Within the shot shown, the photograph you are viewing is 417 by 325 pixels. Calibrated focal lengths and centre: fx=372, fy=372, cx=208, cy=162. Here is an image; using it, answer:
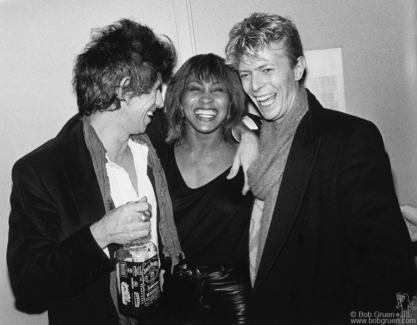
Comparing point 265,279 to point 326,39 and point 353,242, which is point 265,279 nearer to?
point 353,242

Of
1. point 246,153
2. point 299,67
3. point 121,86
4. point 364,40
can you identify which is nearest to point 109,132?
point 121,86

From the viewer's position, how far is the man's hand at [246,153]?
1640 millimetres

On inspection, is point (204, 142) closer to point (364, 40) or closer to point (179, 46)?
point (179, 46)

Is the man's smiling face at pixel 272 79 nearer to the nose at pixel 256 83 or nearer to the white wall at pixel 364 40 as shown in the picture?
the nose at pixel 256 83

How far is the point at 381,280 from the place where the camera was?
1.23 metres

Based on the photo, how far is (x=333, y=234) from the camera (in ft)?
4.49

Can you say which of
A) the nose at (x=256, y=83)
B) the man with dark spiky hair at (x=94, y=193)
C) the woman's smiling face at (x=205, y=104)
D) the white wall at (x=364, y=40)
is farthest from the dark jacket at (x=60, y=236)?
the white wall at (x=364, y=40)

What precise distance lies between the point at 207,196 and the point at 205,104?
18.1 inches

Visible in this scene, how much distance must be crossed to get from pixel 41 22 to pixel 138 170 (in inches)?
46.4

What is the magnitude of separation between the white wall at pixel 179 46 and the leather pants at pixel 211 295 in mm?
1111

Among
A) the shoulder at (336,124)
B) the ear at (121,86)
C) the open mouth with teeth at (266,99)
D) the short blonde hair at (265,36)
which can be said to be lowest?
the shoulder at (336,124)

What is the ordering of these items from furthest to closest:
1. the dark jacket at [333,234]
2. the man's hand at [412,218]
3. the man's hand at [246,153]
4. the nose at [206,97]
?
the nose at [206,97] < the man's hand at [246,153] < the man's hand at [412,218] < the dark jacket at [333,234]

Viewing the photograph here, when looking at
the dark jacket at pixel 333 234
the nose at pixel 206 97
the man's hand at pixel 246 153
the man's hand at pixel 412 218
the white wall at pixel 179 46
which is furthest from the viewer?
the white wall at pixel 179 46

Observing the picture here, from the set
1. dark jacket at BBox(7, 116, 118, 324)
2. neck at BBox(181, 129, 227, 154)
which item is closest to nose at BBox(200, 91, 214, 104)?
neck at BBox(181, 129, 227, 154)
